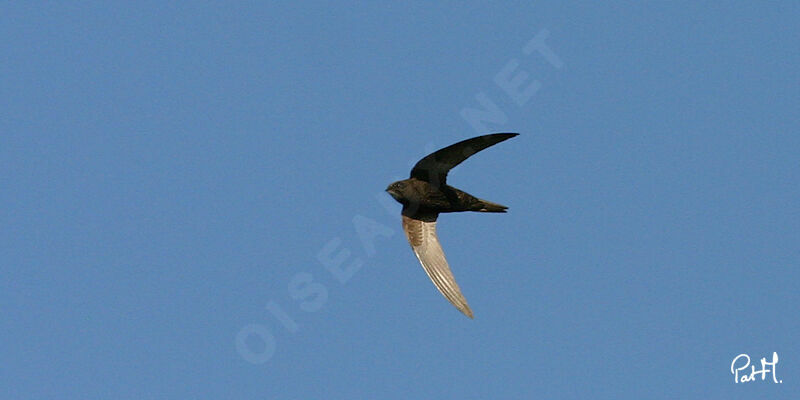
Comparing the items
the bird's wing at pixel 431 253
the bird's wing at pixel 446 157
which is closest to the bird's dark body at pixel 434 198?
the bird's wing at pixel 446 157

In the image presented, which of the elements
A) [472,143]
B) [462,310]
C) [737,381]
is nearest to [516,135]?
[472,143]

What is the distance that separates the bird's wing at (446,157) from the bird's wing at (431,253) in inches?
33.4

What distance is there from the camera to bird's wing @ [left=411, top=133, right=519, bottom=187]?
12.6m

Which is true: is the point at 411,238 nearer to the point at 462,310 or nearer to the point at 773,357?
the point at 462,310

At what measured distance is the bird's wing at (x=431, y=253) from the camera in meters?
13.7

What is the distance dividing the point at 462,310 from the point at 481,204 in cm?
166

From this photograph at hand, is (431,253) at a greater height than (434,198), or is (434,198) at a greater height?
(434,198)

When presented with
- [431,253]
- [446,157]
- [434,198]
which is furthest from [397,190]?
[446,157]

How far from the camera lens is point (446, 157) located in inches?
519

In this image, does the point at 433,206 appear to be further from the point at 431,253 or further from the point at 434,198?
the point at 431,253

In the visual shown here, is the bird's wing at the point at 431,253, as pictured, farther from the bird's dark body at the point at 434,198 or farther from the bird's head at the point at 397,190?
the bird's head at the point at 397,190

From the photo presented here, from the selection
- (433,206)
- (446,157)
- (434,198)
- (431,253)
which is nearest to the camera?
(446,157)

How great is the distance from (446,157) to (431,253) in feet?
5.59

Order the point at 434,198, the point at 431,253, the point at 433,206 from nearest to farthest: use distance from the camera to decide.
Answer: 1. the point at 434,198
2. the point at 433,206
3. the point at 431,253
